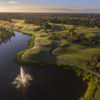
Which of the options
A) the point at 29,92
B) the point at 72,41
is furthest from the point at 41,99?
the point at 72,41

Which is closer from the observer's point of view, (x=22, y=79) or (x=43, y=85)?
(x=43, y=85)

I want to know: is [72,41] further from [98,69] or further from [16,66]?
[16,66]

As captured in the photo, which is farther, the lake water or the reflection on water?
the reflection on water

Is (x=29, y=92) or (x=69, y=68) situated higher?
(x=69, y=68)

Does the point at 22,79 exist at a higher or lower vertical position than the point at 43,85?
higher
